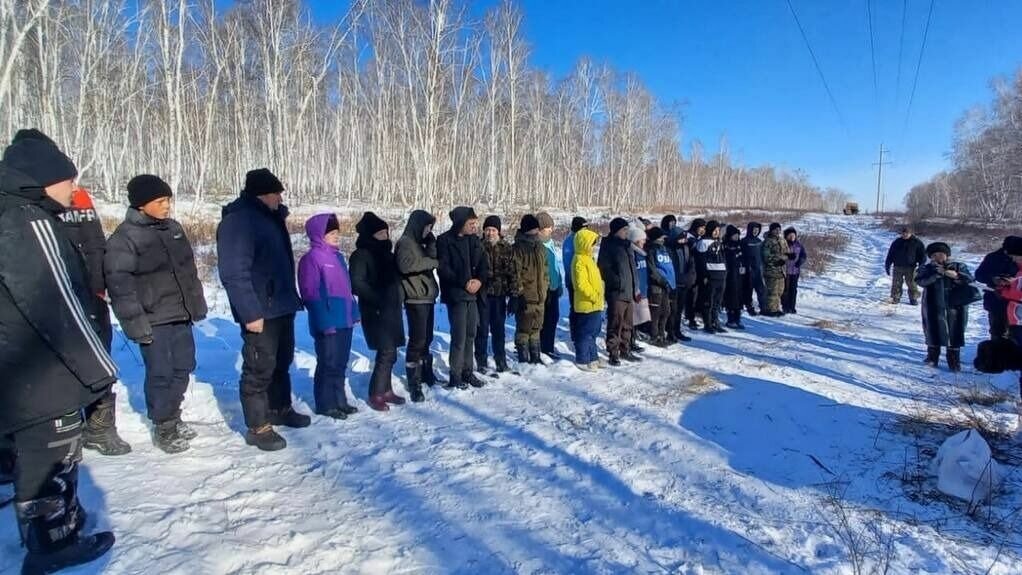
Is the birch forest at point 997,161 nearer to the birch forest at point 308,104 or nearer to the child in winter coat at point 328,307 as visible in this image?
the birch forest at point 308,104

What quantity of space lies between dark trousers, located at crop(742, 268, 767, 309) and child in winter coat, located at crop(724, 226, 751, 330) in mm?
666

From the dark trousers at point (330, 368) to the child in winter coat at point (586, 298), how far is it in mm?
2722

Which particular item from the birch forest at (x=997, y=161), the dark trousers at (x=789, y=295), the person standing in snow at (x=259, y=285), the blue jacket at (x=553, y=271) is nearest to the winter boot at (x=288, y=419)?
the person standing in snow at (x=259, y=285)

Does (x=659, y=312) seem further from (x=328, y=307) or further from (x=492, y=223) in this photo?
(x=328, y=307)

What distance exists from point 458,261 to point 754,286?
6840 mm

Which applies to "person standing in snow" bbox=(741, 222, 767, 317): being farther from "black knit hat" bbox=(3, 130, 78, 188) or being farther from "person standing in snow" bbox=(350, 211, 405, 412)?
"black knit hat" bbox=(3, 130, 78, 188)

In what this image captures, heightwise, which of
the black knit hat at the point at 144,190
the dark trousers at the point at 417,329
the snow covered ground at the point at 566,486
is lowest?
the snow covered ground at the point at 566,486

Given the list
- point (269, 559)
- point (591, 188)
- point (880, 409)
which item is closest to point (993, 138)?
→ point (591, 188)

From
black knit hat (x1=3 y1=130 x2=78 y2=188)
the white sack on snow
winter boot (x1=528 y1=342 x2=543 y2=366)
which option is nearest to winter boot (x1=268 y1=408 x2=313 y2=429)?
black knit hat (x1=3 y1=130 x2=78 y2=188)

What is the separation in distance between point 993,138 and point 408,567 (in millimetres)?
50096

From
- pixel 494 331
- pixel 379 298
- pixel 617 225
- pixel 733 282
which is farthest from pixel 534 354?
pixel 733 282

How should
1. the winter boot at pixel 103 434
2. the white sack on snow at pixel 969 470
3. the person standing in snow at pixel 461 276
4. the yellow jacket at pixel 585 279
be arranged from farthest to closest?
the yellow jacket at pixel 585 279 < the person standing in snow at pixel 461 276 < the winter boot at pixel 103 434 < the white sack on snow at pixel 969 470

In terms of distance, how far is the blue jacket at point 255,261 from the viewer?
343 centimetres

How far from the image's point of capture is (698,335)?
26.3 feet
